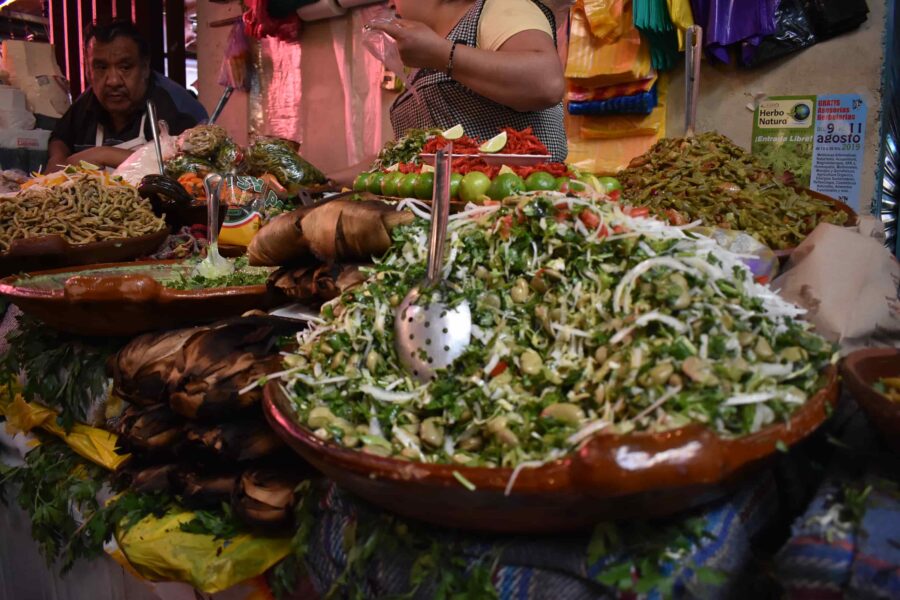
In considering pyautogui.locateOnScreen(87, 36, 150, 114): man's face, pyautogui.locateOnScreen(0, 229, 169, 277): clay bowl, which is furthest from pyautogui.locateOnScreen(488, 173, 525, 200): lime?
pyautogui.locateOnScreen(87, 36, 150, 114): man's face

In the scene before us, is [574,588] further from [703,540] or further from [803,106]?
[803,106]

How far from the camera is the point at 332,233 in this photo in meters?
1.40

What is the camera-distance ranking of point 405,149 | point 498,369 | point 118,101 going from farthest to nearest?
point 118,101
point 405,149
point 498,369

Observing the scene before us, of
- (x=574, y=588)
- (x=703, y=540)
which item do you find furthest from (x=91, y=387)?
(x=703, y=540)

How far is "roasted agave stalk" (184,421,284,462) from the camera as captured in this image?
4.19 feet

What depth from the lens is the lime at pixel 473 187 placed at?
59.8 inches

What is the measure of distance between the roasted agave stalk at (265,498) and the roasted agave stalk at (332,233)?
46cm

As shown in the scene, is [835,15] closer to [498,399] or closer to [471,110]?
[471,110]

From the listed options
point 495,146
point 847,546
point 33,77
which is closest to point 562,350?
point 847,546

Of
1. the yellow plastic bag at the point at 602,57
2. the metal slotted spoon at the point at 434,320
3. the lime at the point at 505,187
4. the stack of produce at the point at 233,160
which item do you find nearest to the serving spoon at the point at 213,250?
the lime at the point at 505,187

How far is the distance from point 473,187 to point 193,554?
95cm

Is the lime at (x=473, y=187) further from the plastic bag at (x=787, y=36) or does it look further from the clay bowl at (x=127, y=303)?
the plastic bag at (x=787, y=36)

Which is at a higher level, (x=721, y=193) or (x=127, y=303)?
(x=721, y=193)

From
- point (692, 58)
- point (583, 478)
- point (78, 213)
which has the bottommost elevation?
point (583, 478)
